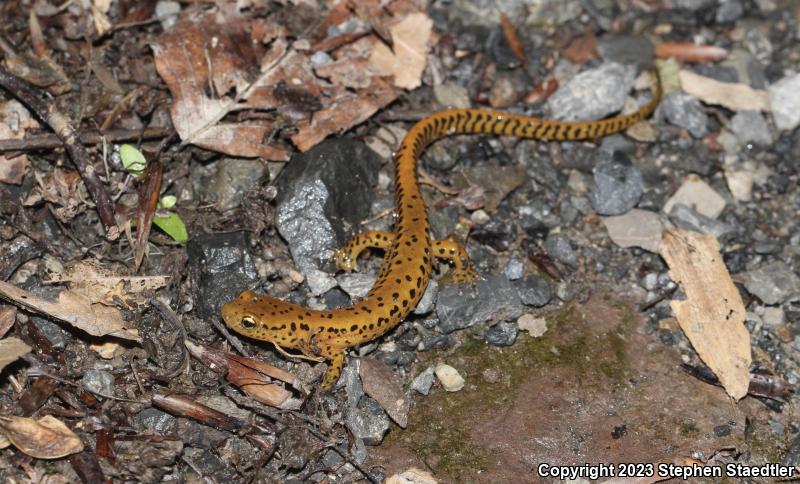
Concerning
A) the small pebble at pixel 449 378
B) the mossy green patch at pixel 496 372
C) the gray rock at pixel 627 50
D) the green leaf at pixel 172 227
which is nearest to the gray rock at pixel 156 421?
the green leaf at pixel 172 227

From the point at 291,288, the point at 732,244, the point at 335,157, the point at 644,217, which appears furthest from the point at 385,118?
the point at 732,244

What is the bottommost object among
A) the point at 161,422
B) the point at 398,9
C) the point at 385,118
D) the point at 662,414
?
the point at 662,414

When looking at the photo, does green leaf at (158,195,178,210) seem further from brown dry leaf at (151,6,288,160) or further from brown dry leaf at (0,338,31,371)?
brown dry leaf at (0,338,31,371)

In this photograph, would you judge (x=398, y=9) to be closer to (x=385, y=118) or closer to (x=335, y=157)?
(x=385, y=118)

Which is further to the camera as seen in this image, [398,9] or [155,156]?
[398,9]

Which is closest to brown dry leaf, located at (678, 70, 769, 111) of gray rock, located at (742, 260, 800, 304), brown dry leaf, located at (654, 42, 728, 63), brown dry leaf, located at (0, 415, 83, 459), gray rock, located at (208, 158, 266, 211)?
brown dry leaf, located at (654, 42, 728, 63)

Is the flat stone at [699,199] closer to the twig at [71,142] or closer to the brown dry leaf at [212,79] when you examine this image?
the brown dry leaf at [212,79]
